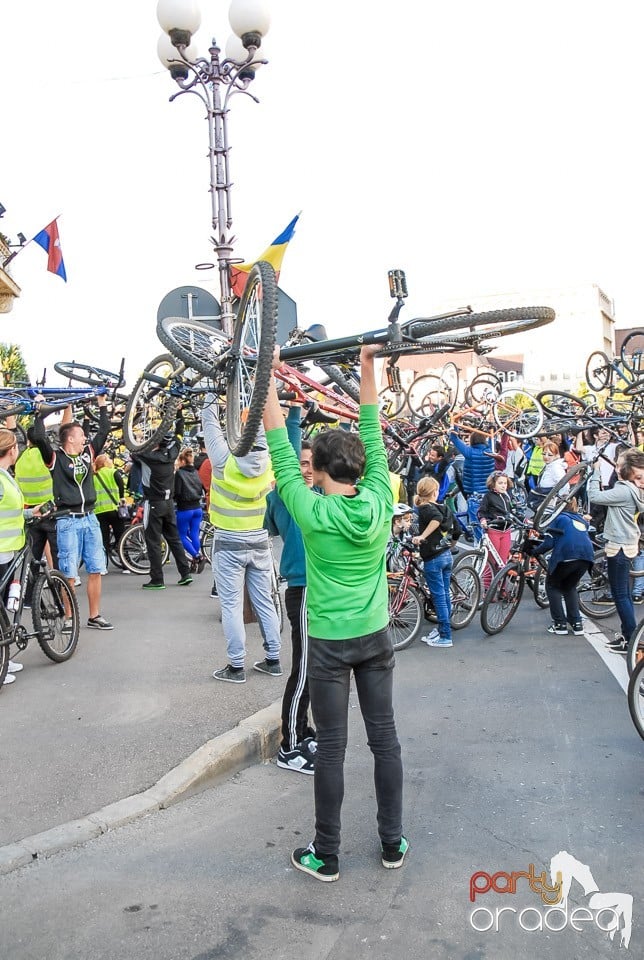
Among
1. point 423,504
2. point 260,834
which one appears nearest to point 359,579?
point 260,834

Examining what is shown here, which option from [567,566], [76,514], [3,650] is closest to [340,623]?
[3,650]

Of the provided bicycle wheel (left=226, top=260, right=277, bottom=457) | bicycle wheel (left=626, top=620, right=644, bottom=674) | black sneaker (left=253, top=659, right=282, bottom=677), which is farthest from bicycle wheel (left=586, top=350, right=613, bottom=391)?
bicycle wheel (left=226, top=260, right=277, bottom=457)

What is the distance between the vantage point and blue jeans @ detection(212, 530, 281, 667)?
621cm

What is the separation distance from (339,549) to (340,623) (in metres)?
0.31


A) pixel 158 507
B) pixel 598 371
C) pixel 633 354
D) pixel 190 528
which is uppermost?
pixel 633 354

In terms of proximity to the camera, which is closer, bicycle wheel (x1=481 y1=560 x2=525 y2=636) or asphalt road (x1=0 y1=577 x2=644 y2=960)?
asphalt road (x1=0 y1=577 x2=644 y2=960)

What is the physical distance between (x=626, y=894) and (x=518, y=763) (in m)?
1.50

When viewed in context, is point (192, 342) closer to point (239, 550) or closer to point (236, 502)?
point (236, 502)

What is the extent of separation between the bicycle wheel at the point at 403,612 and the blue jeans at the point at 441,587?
7.1 inches

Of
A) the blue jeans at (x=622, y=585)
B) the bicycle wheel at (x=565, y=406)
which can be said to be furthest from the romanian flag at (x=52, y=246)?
the blue jeans at (x=622, y=585)

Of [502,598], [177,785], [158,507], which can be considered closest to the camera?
[177,785]

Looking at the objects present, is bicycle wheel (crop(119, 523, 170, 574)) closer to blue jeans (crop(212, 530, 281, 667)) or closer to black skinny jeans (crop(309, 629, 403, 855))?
blue jeans (crop(212, 530, 281, 667))

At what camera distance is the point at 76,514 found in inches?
302

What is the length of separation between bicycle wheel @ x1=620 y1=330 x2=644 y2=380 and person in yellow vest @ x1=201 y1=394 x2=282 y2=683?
8.44 meters
